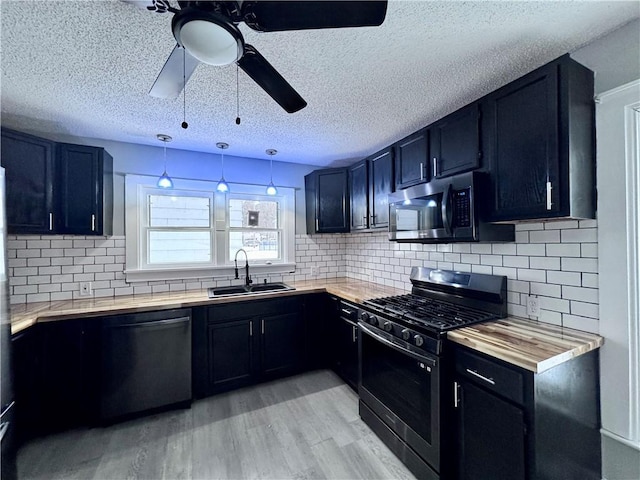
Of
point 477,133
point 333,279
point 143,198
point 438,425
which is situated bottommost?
point 438,425

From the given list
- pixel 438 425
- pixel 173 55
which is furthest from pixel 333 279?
pixel 173 55

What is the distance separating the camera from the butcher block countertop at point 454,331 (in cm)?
132

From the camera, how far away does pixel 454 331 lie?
1.61m

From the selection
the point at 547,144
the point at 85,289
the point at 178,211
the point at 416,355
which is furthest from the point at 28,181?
the point at 547,144

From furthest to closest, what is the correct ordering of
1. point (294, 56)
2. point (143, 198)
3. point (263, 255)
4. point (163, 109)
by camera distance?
1. point (263, 255)
2. point (143, 198)
3. point (163, 109)
4. point (294, 56)

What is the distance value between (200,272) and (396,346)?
226 centimetres

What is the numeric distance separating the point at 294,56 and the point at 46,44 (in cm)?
126

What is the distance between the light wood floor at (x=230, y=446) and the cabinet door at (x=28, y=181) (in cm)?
168

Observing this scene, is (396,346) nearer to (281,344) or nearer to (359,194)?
(281,344)

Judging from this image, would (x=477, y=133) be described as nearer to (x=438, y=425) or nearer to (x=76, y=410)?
(x=438, y=425)

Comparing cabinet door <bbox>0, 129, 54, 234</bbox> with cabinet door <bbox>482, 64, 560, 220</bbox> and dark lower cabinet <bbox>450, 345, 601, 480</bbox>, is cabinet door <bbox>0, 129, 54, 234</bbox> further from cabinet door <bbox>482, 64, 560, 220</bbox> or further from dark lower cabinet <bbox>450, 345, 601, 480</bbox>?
cabinet door <bbox>482, 64, 560, 220</bbox>

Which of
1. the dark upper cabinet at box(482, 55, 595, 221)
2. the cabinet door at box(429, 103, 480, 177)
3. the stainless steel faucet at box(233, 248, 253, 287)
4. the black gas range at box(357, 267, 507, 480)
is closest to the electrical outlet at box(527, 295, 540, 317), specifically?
the black gas range at box(357, 267, 507, 480)

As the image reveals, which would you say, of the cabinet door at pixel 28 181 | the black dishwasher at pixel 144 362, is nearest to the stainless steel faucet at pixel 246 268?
the black dishwasher at pixel 144 362

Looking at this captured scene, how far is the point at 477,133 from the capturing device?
5.88 ft
